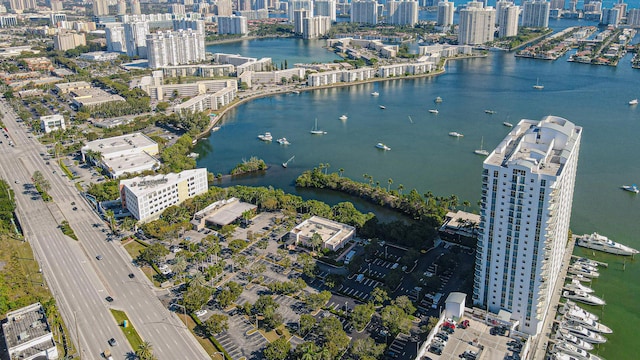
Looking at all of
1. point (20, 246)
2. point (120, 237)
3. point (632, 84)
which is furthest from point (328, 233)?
point (632, 84)

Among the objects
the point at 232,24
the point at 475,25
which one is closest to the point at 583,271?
the point at 475,25

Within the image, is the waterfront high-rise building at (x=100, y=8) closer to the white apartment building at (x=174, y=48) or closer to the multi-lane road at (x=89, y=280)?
the white apartment building at (x=174, y=48)

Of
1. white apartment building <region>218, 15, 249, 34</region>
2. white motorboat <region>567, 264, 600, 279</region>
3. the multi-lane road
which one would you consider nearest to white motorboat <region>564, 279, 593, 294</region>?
white motorboat <region>567, 264, 600, 279</region>

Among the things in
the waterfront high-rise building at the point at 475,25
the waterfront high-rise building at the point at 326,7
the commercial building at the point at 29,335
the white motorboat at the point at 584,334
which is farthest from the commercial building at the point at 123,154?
the waterfront high-rise building at the point at 326,7

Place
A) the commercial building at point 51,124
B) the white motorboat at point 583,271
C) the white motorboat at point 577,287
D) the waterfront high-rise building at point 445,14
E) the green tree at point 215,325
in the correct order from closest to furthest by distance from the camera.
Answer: the green tree at point 215,325
the white motorboat at point 577,287
the white motorboat at point 583,271
the commercial building at point 51,124
the waterfront high-rise building at point 445,14

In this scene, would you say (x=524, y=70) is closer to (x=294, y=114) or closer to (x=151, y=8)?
(x=294, y=114)

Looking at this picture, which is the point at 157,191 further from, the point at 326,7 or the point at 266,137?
the point at 326,7

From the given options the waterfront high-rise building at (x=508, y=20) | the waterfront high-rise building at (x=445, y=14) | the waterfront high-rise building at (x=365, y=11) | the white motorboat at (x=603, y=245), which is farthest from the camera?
the waterfront high-rise building at (x=365, y=11)
